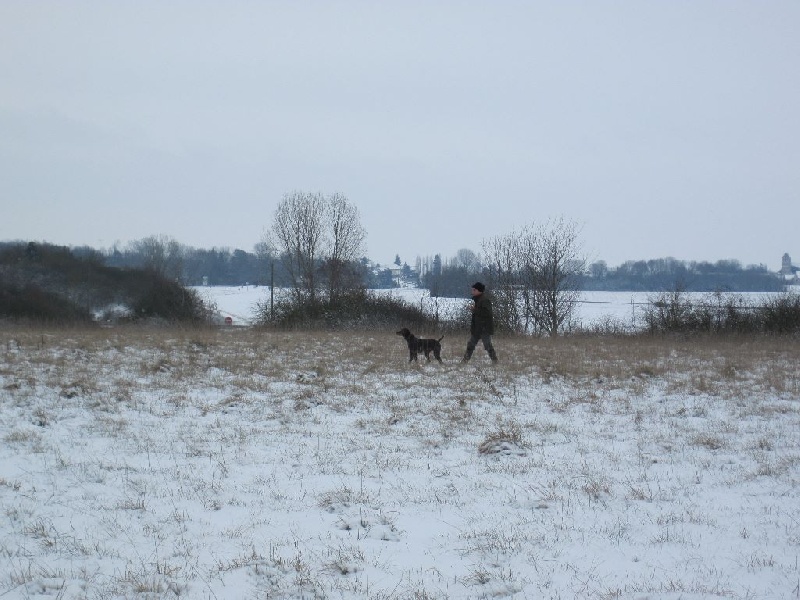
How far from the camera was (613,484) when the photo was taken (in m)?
5.86

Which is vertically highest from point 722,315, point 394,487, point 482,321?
point 482,321

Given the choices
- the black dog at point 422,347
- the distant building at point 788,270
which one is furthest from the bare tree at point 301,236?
the distant building at point 788,270

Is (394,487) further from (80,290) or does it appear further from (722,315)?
(80,290)

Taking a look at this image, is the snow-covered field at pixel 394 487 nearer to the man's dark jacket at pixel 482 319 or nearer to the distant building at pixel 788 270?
the man's dark jacket at pixel 482 319

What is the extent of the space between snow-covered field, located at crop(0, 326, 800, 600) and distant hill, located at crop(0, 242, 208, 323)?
1245 inches

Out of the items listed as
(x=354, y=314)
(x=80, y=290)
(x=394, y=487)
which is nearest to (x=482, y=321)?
(x=394, y=487)

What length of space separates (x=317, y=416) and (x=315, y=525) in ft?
12.4

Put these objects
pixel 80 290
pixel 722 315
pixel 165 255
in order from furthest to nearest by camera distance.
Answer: pixel 165 255, pixel 80 290, pixel 722 315

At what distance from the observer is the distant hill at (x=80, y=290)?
4088cm

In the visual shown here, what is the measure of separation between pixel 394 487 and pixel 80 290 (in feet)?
148

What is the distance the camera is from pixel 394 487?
582cm

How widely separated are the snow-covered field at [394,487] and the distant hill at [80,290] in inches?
1245

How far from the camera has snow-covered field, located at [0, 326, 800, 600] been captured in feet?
13.5

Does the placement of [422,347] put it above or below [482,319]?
below
